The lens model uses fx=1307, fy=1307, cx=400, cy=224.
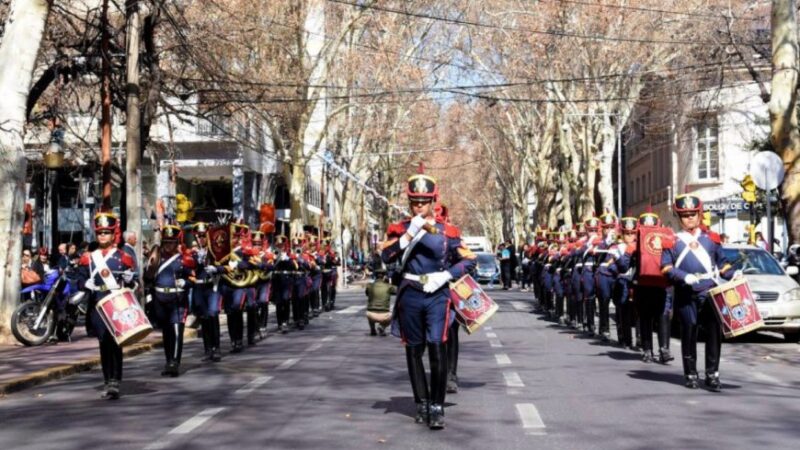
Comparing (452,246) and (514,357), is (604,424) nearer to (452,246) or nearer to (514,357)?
(452,246)

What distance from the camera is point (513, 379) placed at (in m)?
14.2

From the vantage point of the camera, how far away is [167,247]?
15.9 metres

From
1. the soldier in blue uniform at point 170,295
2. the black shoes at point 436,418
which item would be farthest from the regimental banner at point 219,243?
the black shoes at point 436,418

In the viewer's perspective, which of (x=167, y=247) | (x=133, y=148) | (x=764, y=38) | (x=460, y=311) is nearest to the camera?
(x=460, y=311)

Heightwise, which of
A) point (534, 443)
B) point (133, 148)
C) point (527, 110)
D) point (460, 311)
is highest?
point (527, 110)

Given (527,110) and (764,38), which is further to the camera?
(527,110)

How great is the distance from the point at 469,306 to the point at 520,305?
22.4 meters

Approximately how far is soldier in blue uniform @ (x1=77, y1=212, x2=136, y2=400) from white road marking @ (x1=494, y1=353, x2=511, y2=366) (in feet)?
16.5

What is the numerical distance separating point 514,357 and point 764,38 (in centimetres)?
2601

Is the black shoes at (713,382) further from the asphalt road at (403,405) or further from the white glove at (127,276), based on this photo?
the white glove at (127,276)

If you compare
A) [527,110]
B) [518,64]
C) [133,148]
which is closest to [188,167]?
[527,110]

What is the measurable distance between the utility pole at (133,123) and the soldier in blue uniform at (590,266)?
807 centimetres

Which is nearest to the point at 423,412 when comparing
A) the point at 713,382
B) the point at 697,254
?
the point at 713,382

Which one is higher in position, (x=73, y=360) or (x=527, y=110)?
(x=527, y=110)
